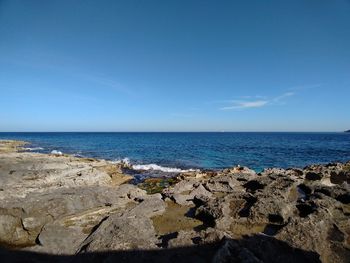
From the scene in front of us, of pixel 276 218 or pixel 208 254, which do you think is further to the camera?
pixel 276 218

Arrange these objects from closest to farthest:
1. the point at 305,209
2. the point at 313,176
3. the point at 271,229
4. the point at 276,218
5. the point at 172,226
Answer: the point at 271,229
the point at 276,218
the point at 172,226
the point at 305,209
the point at 313,176

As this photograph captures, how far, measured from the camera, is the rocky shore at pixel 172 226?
20.9 ft

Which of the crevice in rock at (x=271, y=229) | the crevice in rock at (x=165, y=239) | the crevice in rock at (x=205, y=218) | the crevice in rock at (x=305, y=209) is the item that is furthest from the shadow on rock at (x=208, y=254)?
the crevice in rock at (x=305, y=209)

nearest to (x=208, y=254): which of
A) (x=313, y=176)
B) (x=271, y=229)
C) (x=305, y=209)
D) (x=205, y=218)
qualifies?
(x=205, y=218)

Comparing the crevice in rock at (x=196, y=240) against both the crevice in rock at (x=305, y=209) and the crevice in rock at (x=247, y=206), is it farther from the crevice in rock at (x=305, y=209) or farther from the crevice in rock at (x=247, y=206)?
the crevice in rock at (x=305, y=209)

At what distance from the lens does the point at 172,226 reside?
866 centimetres

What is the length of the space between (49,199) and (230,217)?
21.5 feet

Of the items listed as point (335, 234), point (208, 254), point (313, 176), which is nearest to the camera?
point (208, 254)

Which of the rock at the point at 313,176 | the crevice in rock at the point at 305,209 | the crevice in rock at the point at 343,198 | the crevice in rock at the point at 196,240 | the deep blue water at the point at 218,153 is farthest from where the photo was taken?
the deep blue water at the point at 218,153

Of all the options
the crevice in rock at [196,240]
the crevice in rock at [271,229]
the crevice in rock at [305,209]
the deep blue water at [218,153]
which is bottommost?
the deep blue water at [218,153]

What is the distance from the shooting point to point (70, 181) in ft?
46.4

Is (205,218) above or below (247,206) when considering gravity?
below

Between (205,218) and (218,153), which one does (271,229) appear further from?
(218,153)

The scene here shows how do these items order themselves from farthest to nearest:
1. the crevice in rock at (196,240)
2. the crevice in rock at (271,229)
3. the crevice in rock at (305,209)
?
the crevice in rock at (305,209) → the crevice in rock at (271,229) → the crevice in rock at (196,240)
